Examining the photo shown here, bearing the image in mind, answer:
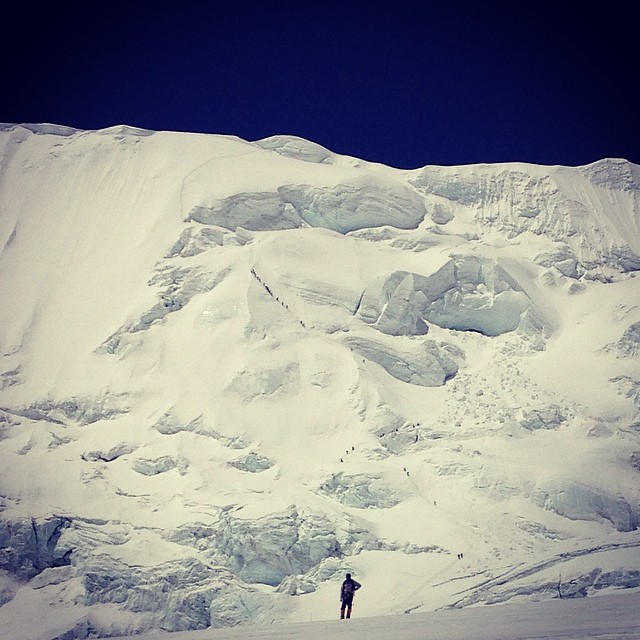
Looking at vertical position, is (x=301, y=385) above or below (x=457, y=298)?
below

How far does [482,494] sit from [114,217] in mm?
46889

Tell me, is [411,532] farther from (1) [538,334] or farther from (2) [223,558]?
(1) [538,334]

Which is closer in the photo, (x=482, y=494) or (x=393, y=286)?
(x=482, y=494)

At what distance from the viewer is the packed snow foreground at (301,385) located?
5438cm

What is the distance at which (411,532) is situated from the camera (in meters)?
56.3

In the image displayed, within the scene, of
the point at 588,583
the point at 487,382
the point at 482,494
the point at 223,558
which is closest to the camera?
the point at 588,583

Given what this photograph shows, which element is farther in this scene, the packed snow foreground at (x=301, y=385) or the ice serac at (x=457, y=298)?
the ice serac at (x=457, y=298)

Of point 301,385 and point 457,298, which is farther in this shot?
point 457,298

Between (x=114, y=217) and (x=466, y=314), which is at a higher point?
(x=114, y=217)

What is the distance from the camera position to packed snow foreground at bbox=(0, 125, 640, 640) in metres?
54.4

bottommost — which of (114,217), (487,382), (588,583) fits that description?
(588,583)

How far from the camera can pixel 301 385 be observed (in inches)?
2625

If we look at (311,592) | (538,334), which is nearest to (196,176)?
(538,334)

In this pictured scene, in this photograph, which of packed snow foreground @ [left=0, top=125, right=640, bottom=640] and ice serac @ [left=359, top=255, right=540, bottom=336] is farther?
ice serac @ [left=359, top=255, right=540, bottom=336]
